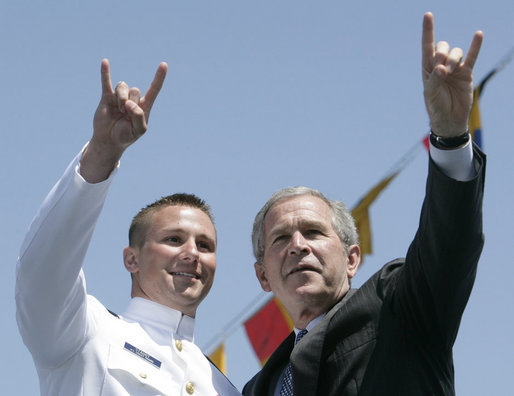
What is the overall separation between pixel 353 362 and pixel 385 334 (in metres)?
0.20

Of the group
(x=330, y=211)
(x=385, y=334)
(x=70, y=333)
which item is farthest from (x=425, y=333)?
(x=70, y=333)

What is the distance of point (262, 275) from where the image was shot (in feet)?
18.0

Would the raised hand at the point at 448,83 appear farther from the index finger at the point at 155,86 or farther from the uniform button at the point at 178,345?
the uniform button at the point at 178,345

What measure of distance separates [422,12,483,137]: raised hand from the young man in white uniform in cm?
114

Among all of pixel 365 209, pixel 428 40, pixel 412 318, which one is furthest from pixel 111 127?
pixel 365 209

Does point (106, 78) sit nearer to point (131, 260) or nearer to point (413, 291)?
point (131, 260)

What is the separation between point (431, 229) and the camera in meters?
3.95

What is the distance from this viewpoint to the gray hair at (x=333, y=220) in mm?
5258

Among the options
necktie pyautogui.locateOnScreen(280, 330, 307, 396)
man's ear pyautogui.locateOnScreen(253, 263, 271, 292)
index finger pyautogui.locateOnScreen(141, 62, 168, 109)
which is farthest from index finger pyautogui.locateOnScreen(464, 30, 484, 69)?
man's ear pyautogui.locateOnScreen(253, 263, 271, 292)

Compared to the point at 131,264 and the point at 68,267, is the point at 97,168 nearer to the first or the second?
the point at 68,267

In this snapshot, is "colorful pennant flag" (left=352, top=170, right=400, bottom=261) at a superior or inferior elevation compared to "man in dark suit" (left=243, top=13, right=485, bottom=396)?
superior

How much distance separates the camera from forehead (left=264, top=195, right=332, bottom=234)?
5.18 metres

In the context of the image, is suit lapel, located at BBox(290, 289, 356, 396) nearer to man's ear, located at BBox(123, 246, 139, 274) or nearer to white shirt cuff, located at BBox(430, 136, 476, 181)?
white shirt cuff, located at BBox(430, 136, 476, 181)

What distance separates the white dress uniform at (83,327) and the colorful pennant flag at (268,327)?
4.47m
